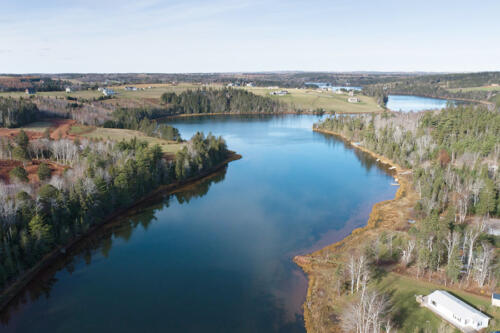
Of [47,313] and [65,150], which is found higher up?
[65,150]

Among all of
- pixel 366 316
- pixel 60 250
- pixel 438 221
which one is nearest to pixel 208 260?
pixel 60 250

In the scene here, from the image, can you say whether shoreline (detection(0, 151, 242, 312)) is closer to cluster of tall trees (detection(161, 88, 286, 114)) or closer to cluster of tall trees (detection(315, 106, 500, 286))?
cluster of tall trees (detection(315, 106, 500, 286))

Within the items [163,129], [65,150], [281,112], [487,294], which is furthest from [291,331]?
[281,112]

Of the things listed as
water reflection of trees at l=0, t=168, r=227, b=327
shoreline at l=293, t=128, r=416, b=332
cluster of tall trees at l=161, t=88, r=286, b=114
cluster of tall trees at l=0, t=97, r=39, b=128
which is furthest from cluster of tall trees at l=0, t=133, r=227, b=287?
cluster of tall trees at l=161, t=88, r=286, b=114

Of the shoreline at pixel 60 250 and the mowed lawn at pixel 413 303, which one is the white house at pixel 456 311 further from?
the shoreline at pixel 60 250

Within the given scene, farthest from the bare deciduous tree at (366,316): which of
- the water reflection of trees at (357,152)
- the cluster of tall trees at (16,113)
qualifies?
the cluster of tall trees at (16,113)

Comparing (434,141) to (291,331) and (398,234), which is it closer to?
(398,234)
